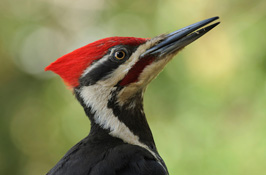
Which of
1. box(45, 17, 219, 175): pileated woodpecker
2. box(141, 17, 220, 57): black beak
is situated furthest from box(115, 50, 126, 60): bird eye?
box(141, 17, 220, 57): black beak

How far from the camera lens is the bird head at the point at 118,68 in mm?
2441

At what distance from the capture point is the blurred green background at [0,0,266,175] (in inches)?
186

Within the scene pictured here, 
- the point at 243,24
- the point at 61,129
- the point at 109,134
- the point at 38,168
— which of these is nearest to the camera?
the point at 109,134

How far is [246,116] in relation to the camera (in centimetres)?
496

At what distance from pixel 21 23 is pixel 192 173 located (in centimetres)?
371

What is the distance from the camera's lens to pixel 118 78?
243 cm

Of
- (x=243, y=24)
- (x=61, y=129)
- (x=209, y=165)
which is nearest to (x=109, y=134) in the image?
(x=209, y=165)

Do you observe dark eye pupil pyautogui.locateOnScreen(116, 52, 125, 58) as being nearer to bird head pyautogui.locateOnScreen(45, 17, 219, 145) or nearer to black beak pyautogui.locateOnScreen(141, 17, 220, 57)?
bird head pyautogui.locateOnScreen(45, 17, 219, 145)

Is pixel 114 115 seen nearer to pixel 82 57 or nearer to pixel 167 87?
pixel 82 57

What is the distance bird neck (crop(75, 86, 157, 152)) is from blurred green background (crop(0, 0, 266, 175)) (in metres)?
2.05

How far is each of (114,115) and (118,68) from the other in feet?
0.91

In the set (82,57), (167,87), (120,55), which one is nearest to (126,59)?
(120,55)

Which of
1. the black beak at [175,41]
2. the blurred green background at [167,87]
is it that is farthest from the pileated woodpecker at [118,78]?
the blurred green background at [167,87]

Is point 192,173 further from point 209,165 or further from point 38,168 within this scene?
point 38,168
